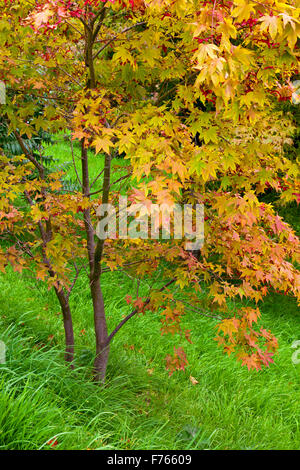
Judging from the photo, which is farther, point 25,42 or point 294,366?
point 294,366

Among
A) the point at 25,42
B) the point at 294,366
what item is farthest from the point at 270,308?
the point at 25,42

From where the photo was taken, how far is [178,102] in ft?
8.45

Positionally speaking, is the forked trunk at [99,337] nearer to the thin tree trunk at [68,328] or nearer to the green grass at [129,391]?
the green grass at [129,391]

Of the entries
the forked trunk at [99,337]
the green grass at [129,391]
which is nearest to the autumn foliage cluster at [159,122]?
the forked trunk at [99,337]

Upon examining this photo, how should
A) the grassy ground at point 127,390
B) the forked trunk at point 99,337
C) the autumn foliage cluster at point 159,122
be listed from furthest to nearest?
the forked trunk at point 99,337 < the grassy ground at point 127,390 < the autumn foliage cluster at point 159,122

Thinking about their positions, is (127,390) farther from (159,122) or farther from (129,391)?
(159,122)

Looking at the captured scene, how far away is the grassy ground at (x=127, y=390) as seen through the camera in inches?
103

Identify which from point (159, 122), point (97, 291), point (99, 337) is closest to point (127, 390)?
point (99, 337)

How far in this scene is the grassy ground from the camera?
8.61 ft

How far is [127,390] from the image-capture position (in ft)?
11.2

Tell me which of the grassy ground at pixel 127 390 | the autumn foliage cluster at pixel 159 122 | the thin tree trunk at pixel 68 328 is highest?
the autumn foliage cluster at pixel 159 122

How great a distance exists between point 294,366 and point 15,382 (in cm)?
326

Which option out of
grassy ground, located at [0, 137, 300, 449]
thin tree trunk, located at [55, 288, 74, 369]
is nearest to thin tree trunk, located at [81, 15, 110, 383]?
grassy ground, located at [0, 137, 300, 449]
